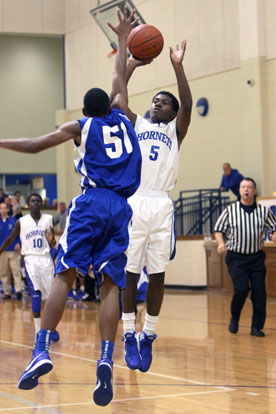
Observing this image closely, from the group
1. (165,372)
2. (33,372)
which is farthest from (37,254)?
(33,372)

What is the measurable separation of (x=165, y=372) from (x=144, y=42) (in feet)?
10.1

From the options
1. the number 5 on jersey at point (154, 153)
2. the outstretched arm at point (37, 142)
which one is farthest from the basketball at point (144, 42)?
the outstretched arm at point (37, 142)

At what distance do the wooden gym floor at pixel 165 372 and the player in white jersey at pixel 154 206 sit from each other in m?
0.50

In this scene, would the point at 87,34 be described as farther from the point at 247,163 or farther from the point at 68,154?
the point at 247,163

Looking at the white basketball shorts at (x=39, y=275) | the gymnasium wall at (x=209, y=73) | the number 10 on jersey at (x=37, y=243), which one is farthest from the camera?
the gymnasium wall at (x=209, y=73)

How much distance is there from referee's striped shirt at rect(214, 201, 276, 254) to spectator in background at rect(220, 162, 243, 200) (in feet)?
20.1

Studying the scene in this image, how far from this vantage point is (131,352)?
5246 mm

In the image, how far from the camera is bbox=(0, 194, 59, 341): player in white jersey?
8703mm

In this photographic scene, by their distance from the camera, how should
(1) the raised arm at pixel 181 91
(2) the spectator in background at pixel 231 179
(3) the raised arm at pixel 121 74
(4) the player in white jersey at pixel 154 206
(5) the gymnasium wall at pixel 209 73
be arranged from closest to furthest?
(3) the raised arm at pixel 121 74
(1) the raised arm at pixel 181 91
(4) the player in white jersey at pixel 154 206
(2) the spectator in background at pixel 231 179
(5) the gymnasium wall at pixel 209 73

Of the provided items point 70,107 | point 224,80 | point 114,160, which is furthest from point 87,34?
point 114,160

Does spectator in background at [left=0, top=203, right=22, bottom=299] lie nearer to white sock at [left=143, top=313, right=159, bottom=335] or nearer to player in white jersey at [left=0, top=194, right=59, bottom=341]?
player in white jersey at [left=0, top=194, right=59, bottom=341]

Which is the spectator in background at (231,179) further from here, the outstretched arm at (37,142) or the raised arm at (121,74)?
the outstretched arm at (37,142)

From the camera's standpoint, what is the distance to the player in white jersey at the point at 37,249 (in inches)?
343

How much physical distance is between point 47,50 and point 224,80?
373 inches
